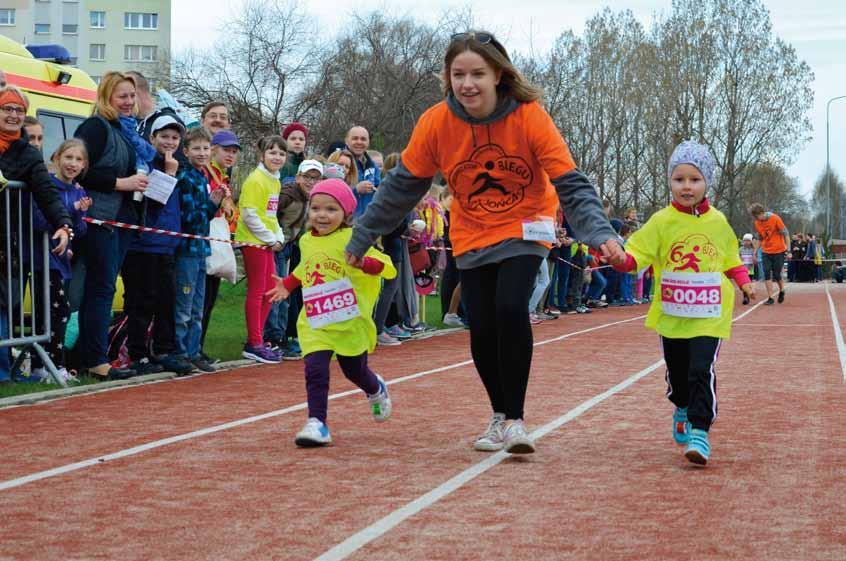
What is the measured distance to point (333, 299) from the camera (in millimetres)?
6820

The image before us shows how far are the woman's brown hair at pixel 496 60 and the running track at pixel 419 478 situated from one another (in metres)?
1.76

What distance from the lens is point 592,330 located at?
A: 16328 mm

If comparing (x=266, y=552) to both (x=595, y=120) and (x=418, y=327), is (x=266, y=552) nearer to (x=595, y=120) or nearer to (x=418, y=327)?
(x=418, y=327)

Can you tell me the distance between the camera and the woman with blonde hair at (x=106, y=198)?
31.7 ft

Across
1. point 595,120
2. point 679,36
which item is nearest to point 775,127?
point 679,36

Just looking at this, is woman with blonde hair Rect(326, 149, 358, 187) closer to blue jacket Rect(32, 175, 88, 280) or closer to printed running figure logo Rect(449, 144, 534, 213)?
blue jacket Rect(32, 175, 88, 280)

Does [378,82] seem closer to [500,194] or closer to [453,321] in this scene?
[453,321]

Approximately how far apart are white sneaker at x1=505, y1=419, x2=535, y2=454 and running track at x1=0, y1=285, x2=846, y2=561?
0.06 metres

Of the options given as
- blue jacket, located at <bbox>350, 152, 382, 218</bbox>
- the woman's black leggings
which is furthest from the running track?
blue jacket, located at <bbox>350, 152, 382, 218</bbox>

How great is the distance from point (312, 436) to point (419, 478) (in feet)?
3.42

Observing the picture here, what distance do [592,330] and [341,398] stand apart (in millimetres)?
8141

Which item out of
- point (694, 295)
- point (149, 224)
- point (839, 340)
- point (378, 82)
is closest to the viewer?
point (694, 295)

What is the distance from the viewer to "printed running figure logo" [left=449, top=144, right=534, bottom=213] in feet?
20.0

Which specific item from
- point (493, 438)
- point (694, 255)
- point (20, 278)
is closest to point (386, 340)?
point (20, 278)
